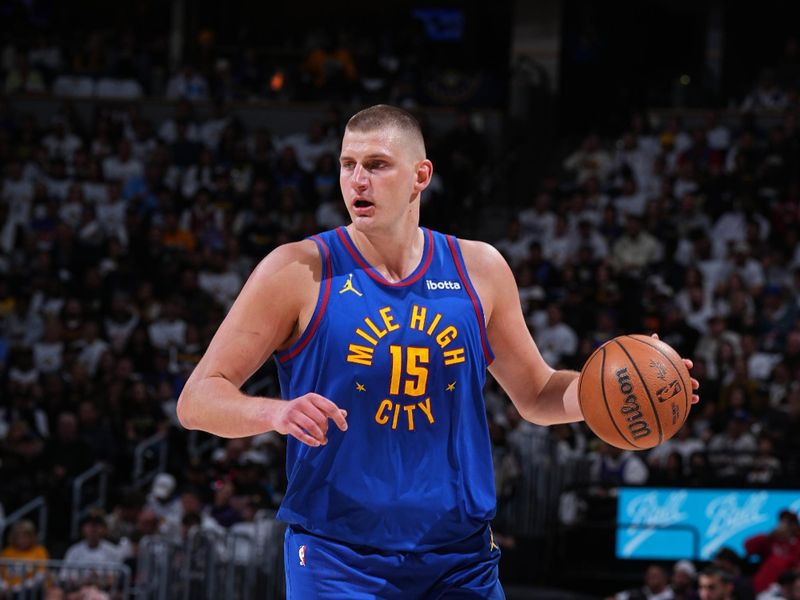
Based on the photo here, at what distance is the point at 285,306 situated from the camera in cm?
425

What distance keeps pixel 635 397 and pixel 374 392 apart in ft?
2.78

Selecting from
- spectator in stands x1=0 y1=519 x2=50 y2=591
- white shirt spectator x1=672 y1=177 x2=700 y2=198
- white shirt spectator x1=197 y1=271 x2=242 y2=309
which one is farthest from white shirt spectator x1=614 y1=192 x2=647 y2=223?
spectator in stands x1=0 y1=519 x2=50 y2=591

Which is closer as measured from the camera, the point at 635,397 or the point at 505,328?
the point at 635,397

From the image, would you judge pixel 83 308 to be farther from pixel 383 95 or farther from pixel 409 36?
pixel 409 36

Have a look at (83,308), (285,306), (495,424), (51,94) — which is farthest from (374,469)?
(51,94)

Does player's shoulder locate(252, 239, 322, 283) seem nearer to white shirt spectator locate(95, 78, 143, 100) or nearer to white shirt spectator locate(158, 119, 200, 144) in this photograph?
white shirt spectator locate(158, 119, 200, 144)

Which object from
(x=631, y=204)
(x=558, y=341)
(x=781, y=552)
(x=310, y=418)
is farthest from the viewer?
(x=631, y=204)

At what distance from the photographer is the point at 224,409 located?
155 inches

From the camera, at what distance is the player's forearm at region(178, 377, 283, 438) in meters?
3.80

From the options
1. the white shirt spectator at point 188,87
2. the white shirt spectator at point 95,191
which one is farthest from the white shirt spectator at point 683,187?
the white shirt spectator at point 188,87

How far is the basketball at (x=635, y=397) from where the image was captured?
14.3ft

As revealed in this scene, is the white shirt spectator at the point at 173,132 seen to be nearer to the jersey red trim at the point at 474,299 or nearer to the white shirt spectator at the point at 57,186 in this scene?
the white shirt spectator at the point at 57,186

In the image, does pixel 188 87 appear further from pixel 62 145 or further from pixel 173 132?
pixel 62 145

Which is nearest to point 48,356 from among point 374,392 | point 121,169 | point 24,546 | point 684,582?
point 121,169
